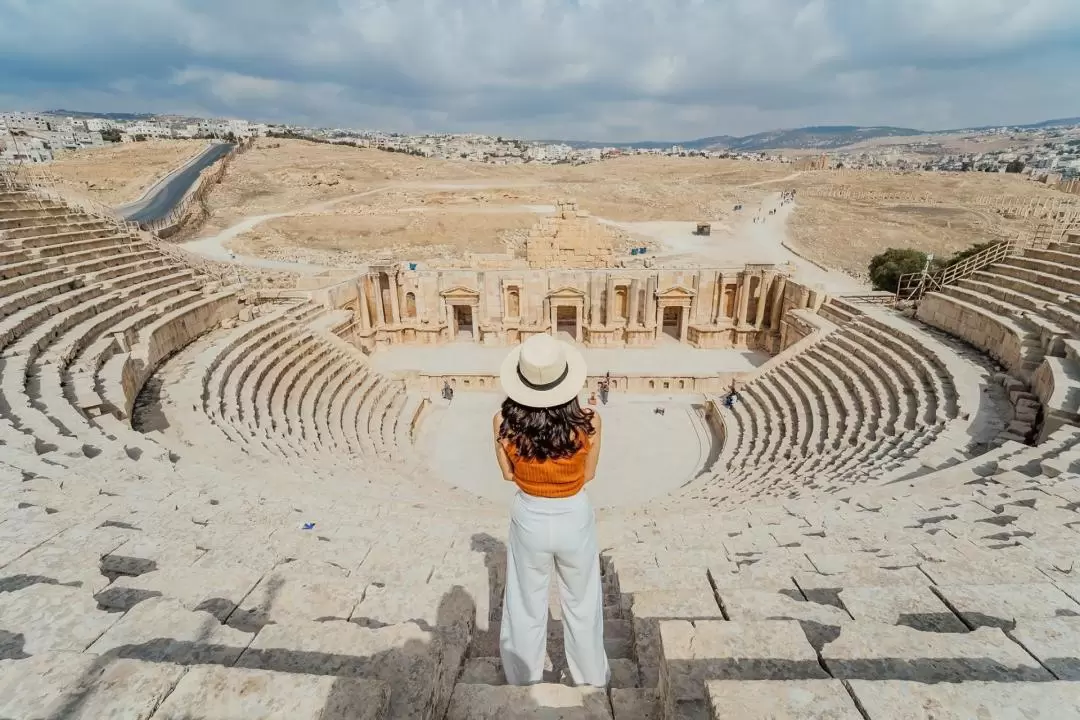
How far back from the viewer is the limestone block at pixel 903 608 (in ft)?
11.2

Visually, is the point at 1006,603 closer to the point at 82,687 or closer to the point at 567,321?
the point at 82,687

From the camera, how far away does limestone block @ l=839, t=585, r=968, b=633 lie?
3408 millimetres

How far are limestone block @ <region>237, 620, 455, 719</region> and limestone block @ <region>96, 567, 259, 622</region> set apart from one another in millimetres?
695

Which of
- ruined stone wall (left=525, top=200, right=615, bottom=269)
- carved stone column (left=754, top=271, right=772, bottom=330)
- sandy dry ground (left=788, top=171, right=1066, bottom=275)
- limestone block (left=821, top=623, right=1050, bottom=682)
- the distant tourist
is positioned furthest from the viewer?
sandy dry ground (left=788, top=171, right=1066, bottom=275)

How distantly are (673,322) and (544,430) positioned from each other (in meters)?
24.5

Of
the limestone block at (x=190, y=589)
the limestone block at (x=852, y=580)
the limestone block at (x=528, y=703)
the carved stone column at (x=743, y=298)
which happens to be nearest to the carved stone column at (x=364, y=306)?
the carved stone column at (x=743, y=298)

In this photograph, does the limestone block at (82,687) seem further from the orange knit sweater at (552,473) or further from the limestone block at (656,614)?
the limestone block at (656,614)

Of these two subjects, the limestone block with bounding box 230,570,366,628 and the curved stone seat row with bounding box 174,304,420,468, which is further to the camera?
the curved stone seat row with bounding box 174,304,420,468

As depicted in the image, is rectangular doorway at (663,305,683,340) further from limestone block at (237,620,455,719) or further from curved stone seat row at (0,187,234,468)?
limestone block at (237,620,455,719)

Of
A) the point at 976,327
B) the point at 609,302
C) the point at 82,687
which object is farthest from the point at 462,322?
the point at 82,687

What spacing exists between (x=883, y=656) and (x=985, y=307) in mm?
16266

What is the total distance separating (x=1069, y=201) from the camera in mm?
60844

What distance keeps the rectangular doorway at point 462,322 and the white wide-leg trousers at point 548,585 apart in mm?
21532

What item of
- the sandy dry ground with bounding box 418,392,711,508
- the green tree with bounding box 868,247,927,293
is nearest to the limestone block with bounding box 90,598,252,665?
the sandy dry ground with bounding box 418,392,711,508
